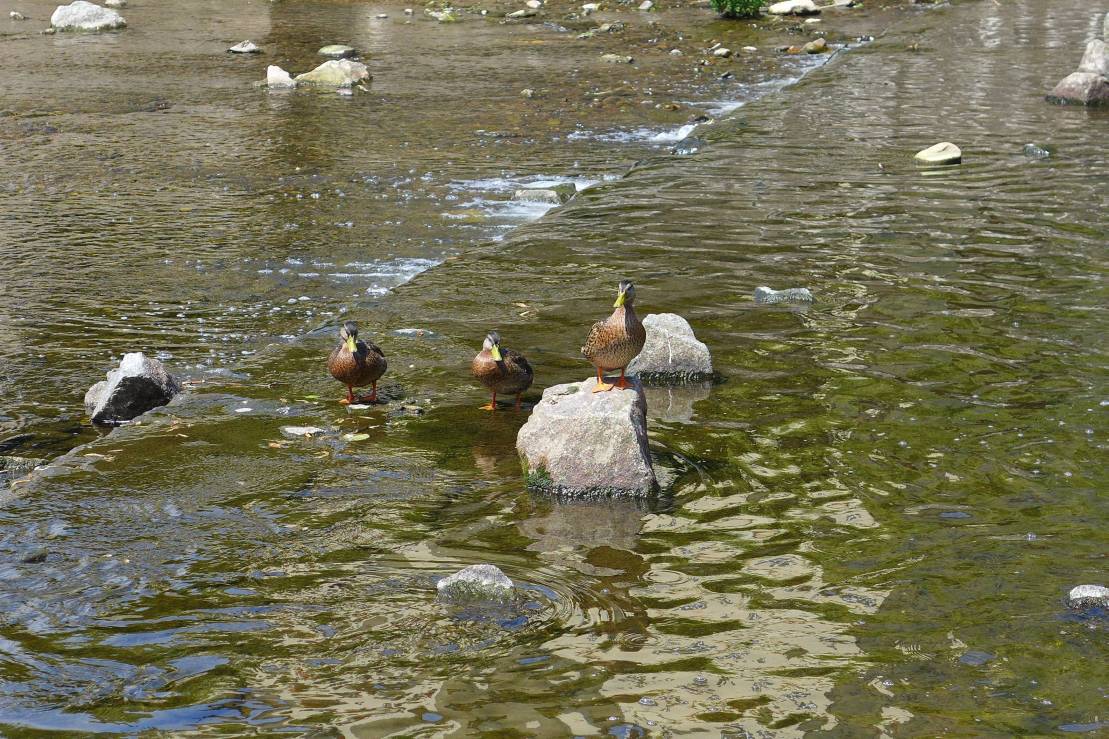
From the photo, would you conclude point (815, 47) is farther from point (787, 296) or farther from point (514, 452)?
Answer: point (514, 452)

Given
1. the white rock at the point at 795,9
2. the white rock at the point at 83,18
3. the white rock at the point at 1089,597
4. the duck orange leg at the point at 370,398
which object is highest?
the white rock at the point at 83,18

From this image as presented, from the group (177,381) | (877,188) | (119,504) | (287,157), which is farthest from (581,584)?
(287,157)

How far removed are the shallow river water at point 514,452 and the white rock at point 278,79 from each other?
14.9 feet

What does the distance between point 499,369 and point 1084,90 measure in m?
13.9

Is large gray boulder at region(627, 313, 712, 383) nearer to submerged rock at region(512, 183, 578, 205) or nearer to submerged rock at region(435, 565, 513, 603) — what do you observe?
submerged rock at region(435, 565, 513, 603)

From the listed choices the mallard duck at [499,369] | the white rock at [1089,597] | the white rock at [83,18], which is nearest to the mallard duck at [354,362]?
the mallard duck at [499,369]

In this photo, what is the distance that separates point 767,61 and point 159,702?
21572 mm

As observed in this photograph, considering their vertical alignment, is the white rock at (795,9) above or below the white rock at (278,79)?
above

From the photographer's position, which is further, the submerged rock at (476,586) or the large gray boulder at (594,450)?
the large gray boulder at (594,450)

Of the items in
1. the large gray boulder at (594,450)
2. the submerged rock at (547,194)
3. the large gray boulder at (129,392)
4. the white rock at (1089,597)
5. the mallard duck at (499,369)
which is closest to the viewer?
the white rock at (1089,597)

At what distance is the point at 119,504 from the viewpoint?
660 cm

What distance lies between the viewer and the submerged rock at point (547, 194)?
539 inches

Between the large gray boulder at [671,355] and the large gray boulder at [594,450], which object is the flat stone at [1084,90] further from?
the large gray boulder at [594,450]

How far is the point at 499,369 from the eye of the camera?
7645 millimetres
